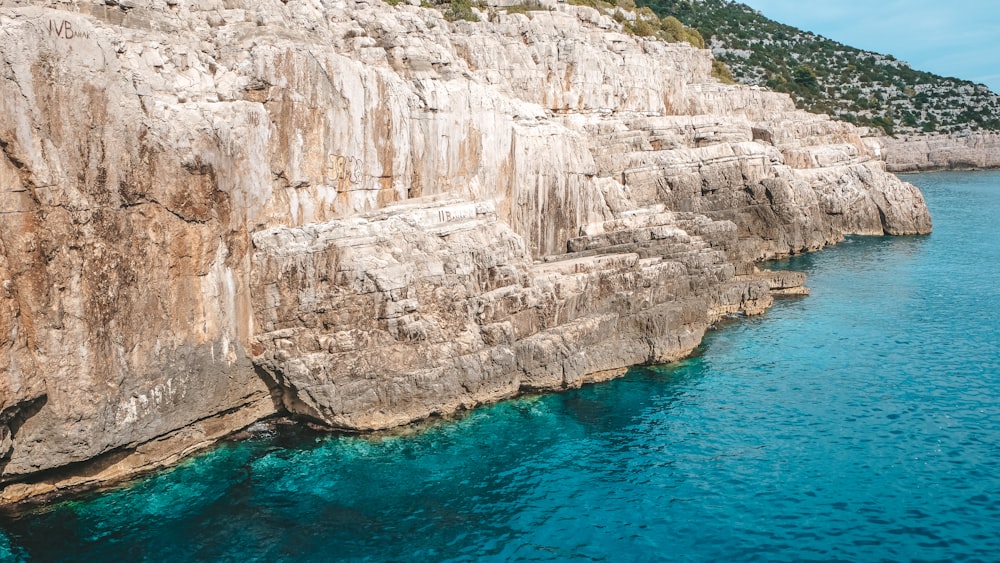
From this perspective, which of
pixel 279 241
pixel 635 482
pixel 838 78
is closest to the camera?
pixel 635 482

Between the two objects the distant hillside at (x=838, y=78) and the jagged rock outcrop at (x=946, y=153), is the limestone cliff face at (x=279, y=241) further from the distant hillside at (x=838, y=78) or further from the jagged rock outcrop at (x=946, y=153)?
the distant hillside at (x=838, y=78)

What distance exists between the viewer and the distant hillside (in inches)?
5448

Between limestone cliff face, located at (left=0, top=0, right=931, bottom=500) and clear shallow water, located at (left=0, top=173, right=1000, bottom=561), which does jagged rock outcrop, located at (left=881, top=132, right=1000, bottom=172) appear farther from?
clear shallow water, located at (left=0, top=173, right=1000, bottom=561)

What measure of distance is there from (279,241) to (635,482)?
13124 millimetres

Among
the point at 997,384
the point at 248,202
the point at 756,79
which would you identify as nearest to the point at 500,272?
the point at 248,202

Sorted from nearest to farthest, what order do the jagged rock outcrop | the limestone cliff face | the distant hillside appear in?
the limestone cliff face
the jagged rock outcrop
the distant hillside

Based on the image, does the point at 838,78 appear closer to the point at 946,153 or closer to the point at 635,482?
the point at 946,153

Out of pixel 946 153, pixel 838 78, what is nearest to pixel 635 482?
pixel 946 153

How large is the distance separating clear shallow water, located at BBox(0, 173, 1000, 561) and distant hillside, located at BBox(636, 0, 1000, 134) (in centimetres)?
10988

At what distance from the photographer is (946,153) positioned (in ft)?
423

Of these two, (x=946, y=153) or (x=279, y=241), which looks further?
(x=946, y=153)

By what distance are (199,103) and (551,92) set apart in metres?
31.3

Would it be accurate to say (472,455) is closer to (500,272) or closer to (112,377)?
(500,272)

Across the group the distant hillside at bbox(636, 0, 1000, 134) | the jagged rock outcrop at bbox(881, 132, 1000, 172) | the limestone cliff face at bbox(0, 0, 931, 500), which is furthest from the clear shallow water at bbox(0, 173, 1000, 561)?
the distant hillside at bbox(636, 0, 1000, 134)
